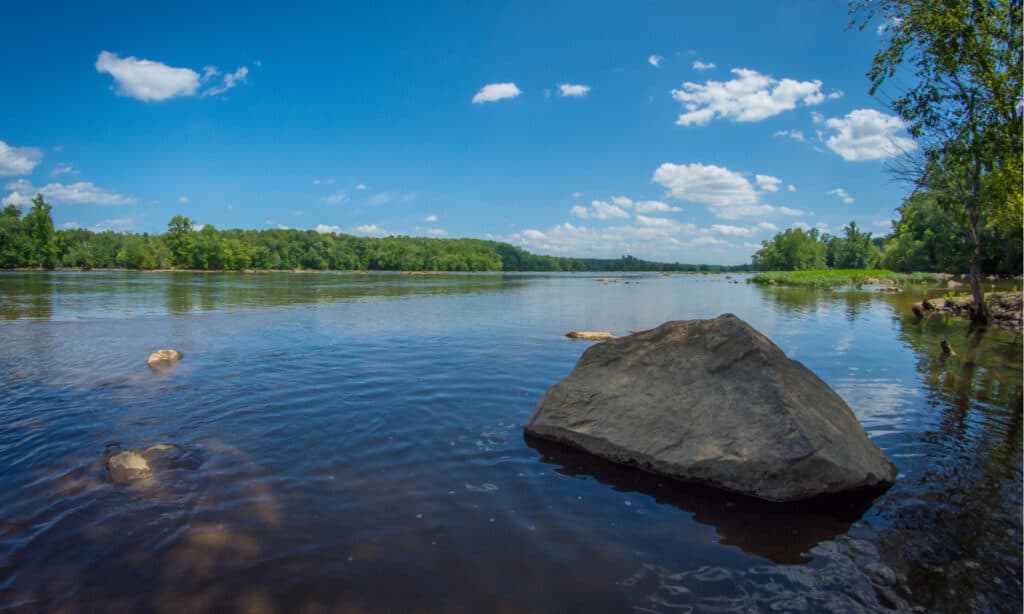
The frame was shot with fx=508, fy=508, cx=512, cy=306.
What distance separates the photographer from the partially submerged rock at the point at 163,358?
1445 centimetres

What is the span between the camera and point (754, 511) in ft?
19.6

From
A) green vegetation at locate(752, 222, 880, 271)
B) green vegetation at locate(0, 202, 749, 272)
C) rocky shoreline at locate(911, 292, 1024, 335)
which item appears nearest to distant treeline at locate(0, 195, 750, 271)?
green vegetation at locate(0, 202, 749, 272)

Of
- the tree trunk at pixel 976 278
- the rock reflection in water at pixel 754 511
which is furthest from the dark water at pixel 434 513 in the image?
the tree trunk at pixel 976 278

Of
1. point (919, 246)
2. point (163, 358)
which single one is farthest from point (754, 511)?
point (919, 246)

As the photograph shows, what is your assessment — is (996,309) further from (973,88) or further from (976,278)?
(973,88)

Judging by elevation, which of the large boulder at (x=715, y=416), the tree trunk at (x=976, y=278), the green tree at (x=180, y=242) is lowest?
the large boulder at (x=715, y=416)

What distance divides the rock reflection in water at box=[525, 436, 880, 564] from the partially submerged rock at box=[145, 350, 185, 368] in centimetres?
1279

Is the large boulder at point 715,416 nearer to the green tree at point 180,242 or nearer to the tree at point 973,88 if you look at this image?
the tree at point 973,88

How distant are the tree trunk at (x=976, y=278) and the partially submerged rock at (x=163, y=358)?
2704 centimetres

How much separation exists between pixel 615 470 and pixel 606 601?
115 inches

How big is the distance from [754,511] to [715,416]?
4.38ft

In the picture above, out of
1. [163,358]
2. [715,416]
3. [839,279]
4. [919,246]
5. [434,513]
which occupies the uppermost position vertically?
[919,246]

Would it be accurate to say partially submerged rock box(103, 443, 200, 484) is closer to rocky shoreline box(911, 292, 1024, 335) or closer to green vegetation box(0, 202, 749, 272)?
rocky shoreline box(911, 292, 1024, 335)

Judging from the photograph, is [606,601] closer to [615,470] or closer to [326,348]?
[615,470]
